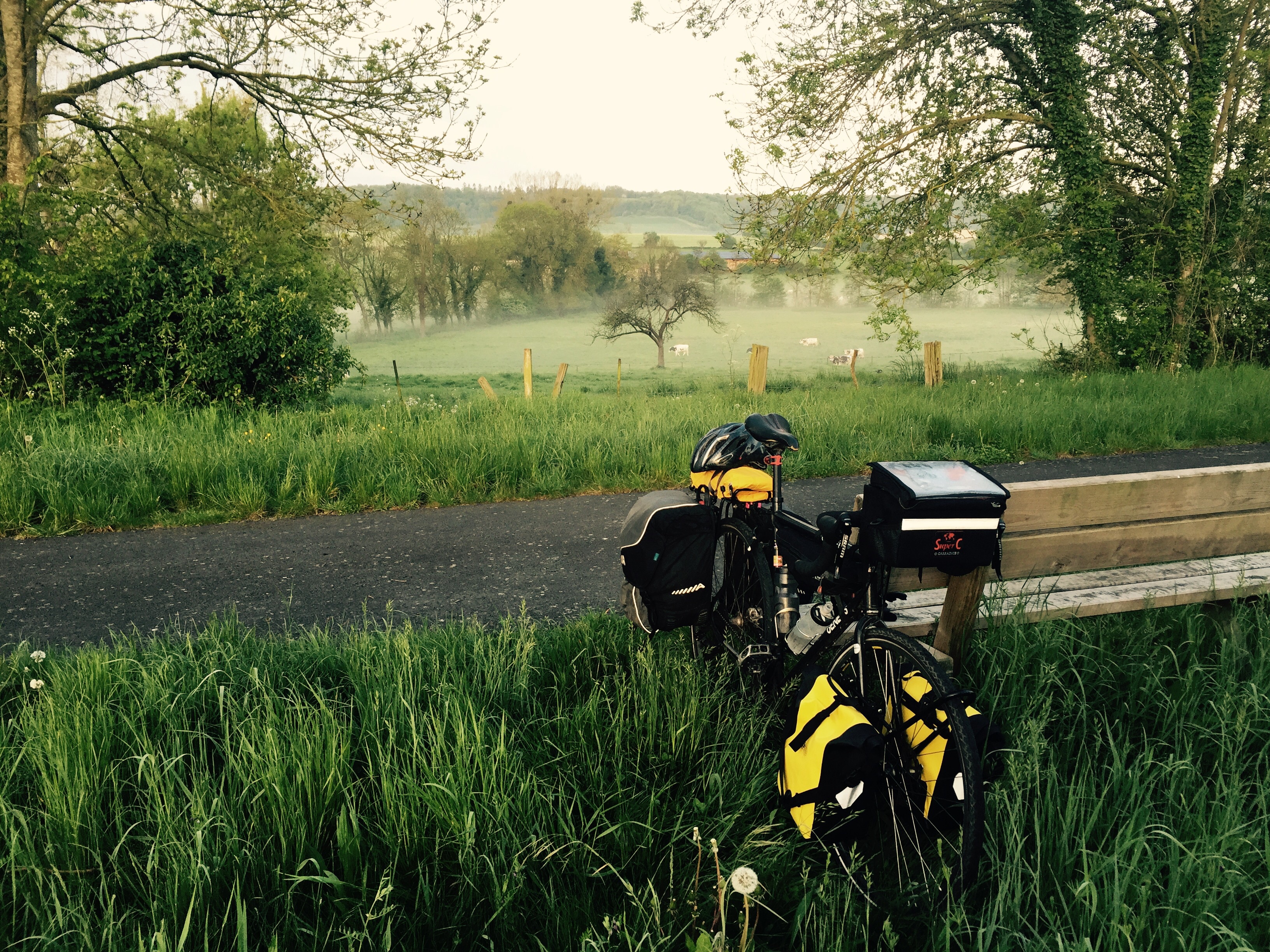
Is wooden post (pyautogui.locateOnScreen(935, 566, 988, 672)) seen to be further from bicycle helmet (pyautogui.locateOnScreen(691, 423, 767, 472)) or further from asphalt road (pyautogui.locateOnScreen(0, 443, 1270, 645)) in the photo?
asphalt road (pyautogui.locateOnScreen(0, 443, 1270, 645))

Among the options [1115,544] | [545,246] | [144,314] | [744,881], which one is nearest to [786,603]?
[744,881]

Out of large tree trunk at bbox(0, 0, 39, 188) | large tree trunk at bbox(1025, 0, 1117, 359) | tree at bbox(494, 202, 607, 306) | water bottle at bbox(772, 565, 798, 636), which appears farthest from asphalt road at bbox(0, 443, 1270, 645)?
tree at bbox(494, 202, 607, 306)

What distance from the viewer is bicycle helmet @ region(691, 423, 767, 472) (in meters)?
3.19

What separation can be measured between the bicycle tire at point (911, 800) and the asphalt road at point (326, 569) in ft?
7.66

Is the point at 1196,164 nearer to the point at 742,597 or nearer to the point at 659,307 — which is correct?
the point at 742,597

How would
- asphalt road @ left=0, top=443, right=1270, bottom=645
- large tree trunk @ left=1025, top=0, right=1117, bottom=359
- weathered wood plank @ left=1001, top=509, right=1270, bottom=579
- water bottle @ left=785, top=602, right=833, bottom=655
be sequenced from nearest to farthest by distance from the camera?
water bottle @ left=785, top=602, right=833, bottom=655, weathered wood plank @ left=1001, top=509, right=1270, bottom=579, asphalt road @ left=0, top=443, right=1270, bottom=645, large tree trunk @ left=1025, top=0, right=1117, bottom=359

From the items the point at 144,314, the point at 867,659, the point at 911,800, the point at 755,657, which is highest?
the point at 144,314

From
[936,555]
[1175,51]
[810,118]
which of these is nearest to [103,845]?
[936,555]

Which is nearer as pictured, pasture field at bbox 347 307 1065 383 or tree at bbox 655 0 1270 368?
tree at bbox 655 0 1270 368

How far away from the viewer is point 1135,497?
338 cm

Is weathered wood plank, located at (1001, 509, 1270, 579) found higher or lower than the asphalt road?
higher

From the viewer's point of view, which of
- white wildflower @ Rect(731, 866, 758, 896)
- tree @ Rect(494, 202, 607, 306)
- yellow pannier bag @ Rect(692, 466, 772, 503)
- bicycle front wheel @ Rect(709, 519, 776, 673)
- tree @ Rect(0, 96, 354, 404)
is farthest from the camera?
tree @ Rect(494, 202, 607, 306)

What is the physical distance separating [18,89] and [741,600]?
51.5 ft

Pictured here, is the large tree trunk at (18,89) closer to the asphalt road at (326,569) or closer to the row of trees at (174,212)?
the row of trees at (174,212)
